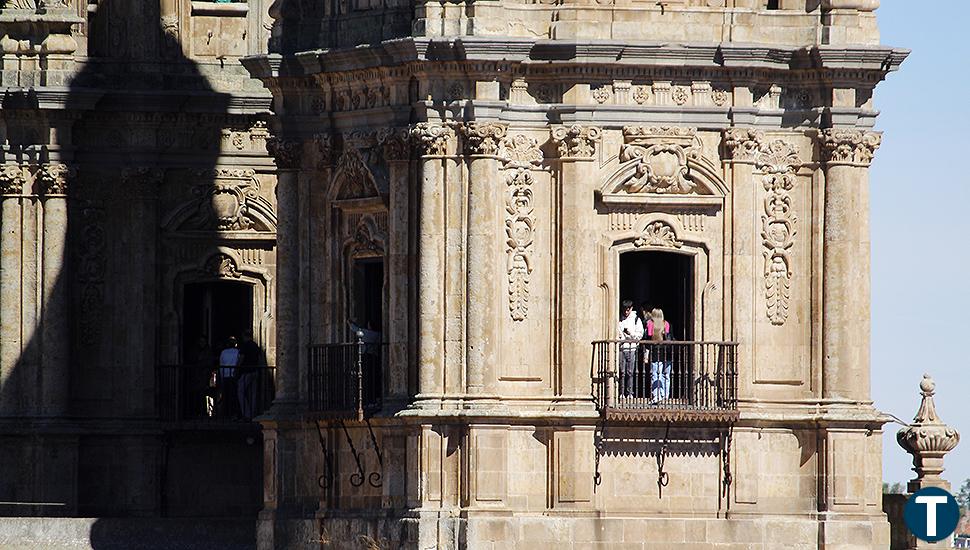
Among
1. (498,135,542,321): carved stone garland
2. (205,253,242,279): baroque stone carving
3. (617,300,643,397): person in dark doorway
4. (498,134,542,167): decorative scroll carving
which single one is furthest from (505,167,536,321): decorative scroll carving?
(205,253,242,279): baroque stone carving

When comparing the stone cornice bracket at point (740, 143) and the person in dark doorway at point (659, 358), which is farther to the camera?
the stone cornice bracket at point (740, 143)

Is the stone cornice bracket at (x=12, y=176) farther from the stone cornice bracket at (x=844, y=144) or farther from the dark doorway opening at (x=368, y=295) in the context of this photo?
the stone cornice bracket at (x=844, y=144)

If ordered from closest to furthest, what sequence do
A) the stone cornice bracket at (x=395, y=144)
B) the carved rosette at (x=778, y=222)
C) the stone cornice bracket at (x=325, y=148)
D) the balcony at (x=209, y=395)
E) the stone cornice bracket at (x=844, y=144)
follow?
the stone cornice bracket at (x=395, y=144) → the stone cornice bracket at (x=844, y=144) → the carved rosette at (x=778, y=222) → the stone cornice bracket at (x=325, y=148) → the balcony at (x=209, y=395)

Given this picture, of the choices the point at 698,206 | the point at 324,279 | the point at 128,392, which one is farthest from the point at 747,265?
the point at 128,392

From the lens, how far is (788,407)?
211 feet

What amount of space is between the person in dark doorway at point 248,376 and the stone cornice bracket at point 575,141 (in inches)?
485

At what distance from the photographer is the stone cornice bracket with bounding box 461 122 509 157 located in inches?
2491

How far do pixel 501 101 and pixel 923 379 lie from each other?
26.7ft

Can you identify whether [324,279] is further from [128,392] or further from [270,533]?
[128,392]

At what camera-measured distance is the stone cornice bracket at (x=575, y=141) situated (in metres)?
63.6

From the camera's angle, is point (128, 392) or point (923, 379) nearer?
point (923, 379)

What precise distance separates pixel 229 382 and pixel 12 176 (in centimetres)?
546

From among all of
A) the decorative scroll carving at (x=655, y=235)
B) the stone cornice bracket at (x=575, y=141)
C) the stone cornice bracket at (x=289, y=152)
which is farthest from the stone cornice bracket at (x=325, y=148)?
the decorative scroll carving at (x=655, y=235)

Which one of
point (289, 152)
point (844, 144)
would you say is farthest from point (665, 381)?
point (289, 152)
